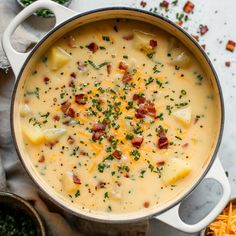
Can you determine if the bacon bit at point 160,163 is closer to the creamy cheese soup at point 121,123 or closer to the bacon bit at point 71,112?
the creamy cheese soup at point 121,123

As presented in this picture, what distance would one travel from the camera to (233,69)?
3566 mm

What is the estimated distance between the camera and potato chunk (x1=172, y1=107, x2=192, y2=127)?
310 centimetres

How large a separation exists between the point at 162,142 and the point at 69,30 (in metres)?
0.76

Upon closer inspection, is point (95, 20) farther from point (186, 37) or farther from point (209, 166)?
point (209, 166)

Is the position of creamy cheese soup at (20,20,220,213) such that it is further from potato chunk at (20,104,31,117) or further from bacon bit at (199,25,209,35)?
bacon bit at (199,25,209,35)

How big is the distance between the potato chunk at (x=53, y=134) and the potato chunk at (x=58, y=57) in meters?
0.32

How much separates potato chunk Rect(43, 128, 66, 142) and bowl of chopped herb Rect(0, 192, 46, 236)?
0.45 metres

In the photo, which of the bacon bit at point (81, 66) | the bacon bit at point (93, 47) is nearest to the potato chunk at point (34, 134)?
the bacon bit at point (81, 66)

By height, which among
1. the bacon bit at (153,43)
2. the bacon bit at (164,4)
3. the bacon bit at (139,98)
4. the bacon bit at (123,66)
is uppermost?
the bacon bit at (164,4)

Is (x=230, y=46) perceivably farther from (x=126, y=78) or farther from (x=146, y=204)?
(x=146, y=204)

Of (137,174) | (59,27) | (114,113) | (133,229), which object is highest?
(59,27)

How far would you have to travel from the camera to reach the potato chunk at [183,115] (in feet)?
10.2

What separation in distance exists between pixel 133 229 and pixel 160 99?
76cm

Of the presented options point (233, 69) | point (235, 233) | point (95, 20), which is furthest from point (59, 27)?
point (235, 233)
